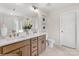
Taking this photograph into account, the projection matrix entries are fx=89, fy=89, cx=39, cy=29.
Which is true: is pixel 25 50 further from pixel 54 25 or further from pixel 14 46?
pixel 54 25

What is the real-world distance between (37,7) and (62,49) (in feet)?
3.10

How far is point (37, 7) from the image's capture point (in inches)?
65.7

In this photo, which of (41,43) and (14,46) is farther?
(41,43)

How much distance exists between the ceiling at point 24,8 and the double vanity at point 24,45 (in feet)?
1.62

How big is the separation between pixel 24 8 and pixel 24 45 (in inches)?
28.4

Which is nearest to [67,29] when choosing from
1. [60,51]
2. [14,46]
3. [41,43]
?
[60,51]

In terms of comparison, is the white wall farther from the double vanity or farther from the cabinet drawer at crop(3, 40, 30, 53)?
the cabinet drawer at crop(3, 40, 30, 53)

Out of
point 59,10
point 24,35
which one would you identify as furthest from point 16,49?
point 59,10

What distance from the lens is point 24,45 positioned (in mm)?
1746

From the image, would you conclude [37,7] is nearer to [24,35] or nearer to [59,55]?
[24,35]

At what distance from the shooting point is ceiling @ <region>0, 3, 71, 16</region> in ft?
5.16

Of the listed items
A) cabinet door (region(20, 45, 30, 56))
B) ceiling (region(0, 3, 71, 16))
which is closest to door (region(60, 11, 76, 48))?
ceiling (region(0, 3, 71, 16))

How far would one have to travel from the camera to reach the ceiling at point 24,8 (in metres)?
1.57

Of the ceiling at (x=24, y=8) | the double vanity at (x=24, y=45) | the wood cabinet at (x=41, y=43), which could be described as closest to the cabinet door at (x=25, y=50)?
the double vanity at (x=24, y=45)
